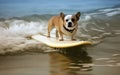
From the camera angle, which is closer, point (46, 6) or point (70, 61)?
point (70, 61)

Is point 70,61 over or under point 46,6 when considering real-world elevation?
under

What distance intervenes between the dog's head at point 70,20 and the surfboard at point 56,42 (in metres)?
0.10

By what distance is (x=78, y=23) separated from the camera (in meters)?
2.12

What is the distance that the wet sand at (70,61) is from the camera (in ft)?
6.70

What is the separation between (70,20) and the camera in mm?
2070

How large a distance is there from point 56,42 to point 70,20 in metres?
0.18

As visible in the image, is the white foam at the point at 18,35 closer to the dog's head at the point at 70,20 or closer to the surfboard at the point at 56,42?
the surfboard at the point at 56,42

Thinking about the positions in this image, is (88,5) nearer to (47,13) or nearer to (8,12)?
(47,13)

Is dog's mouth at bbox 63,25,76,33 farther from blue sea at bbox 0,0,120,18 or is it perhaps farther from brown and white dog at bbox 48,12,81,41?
blue sea at bbox 0,0,120,18

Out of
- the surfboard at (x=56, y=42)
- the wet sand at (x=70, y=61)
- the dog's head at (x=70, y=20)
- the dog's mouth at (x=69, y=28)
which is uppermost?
the dog's head at (x=70, y=20)

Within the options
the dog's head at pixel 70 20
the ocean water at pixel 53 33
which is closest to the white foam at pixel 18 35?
the ocean water at pixel 53 33

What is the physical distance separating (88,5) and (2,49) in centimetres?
68

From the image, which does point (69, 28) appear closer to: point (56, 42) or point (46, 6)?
point (56, 42)

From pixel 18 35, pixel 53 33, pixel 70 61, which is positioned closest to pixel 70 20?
pixel 53 33
